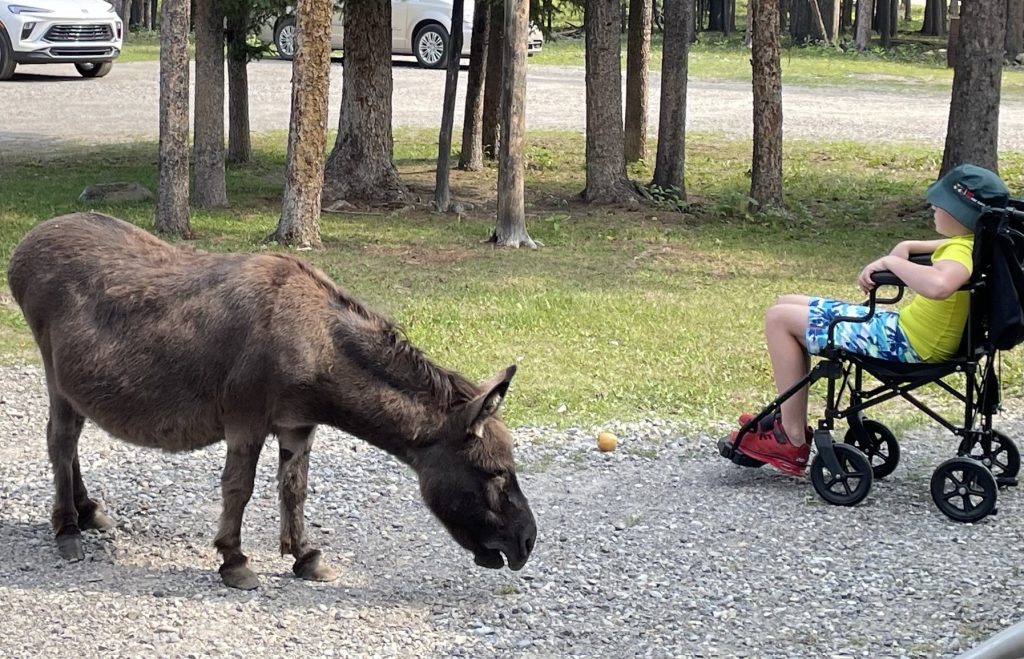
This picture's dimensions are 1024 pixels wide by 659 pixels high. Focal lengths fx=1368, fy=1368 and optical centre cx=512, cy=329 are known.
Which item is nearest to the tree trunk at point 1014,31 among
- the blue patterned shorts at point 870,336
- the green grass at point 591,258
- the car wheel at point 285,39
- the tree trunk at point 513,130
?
the green grass at point 591,258

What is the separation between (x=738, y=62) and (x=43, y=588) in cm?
3243

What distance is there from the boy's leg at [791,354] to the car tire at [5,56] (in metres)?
21.3

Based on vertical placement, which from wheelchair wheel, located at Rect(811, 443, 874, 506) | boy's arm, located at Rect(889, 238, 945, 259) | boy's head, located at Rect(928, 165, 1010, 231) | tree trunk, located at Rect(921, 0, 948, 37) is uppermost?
tree trunk, located at Rect(921, 0, 948, 37)

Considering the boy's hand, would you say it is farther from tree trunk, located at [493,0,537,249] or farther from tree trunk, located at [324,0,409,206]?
tree trunk, located at [324,0,409,206]

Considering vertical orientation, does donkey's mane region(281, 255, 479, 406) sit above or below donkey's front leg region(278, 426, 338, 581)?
above

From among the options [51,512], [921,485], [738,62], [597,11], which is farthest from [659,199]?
[738,62]

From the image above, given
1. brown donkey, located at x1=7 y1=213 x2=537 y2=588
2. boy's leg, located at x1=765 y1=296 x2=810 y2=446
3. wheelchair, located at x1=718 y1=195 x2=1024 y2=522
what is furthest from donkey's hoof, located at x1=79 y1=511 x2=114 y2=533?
boy's leg, located at x1=765 y1=296 x2=810 y2=446

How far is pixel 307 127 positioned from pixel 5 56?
1441 centimetres

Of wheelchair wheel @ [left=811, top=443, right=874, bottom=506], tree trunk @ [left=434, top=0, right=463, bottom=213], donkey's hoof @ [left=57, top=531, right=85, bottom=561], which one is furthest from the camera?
tree trunk @ [left=434, top=0, right=463, bottom=213]

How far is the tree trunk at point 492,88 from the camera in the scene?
1892 cm

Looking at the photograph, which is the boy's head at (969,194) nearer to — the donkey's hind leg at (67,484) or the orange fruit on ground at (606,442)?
the orange fruit on ground at (606,442)

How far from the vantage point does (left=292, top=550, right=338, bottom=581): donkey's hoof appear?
6.13 metres

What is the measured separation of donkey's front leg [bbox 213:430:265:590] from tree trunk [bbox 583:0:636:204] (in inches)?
446

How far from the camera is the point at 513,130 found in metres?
13.9
